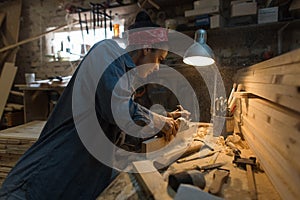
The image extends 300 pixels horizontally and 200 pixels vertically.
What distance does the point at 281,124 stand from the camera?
745mm

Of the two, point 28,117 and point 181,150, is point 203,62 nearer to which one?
point 181,150

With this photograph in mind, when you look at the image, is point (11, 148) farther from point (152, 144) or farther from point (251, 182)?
point (251, 182)

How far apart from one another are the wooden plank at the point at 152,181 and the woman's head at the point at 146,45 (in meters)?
0.54

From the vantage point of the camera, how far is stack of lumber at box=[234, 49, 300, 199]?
2.02 feet

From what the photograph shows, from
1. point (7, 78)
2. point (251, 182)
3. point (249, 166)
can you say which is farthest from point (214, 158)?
point (7, 78)

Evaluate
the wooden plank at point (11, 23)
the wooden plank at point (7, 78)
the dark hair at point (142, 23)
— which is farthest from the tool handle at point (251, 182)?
the wooden plank at point (11, 23)

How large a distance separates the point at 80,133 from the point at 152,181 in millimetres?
373

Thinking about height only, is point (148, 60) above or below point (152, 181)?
above

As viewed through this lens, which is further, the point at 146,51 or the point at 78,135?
the point at 146,51

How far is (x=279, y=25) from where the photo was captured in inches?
83.2

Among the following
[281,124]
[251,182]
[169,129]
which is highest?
[281,124]

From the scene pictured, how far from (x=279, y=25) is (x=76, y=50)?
241 centimetres

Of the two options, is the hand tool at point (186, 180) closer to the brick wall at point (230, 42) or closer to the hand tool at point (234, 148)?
the hand tool at point (234, 148)

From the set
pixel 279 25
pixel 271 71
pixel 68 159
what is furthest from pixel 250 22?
pixel 68 159
